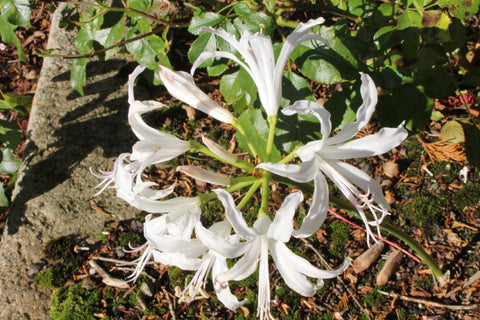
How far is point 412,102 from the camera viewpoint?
1.53 meters

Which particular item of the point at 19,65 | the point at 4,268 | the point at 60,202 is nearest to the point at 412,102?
the point at 60,202

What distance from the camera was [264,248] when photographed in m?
1.28

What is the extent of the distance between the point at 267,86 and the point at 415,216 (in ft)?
4.66

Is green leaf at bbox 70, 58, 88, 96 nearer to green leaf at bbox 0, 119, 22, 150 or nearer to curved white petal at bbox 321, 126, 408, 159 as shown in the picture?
green leaf at bbox 0, 119, 22, 150

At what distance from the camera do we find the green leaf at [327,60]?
4.70 ft

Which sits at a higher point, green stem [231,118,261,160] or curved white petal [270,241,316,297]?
green stem [231,118,261,160]

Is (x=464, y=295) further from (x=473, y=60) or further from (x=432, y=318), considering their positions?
(x=473, y=60)

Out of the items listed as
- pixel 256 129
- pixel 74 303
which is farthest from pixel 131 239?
pixel 256 129

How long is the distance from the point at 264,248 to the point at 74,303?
1603 millimetres

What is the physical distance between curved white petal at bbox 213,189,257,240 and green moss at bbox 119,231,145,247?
4.84 feet

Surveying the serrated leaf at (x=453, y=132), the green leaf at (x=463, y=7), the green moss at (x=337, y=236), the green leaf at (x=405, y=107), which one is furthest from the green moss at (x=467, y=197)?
the green leaf at (x=463, y=7)

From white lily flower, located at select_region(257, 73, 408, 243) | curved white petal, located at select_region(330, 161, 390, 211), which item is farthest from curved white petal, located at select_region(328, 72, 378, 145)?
curved white petal, located at select_region(330, 161, 390, 211)

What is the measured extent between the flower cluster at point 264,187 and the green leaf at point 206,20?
334mm

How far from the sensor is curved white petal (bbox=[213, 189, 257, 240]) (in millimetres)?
1089
